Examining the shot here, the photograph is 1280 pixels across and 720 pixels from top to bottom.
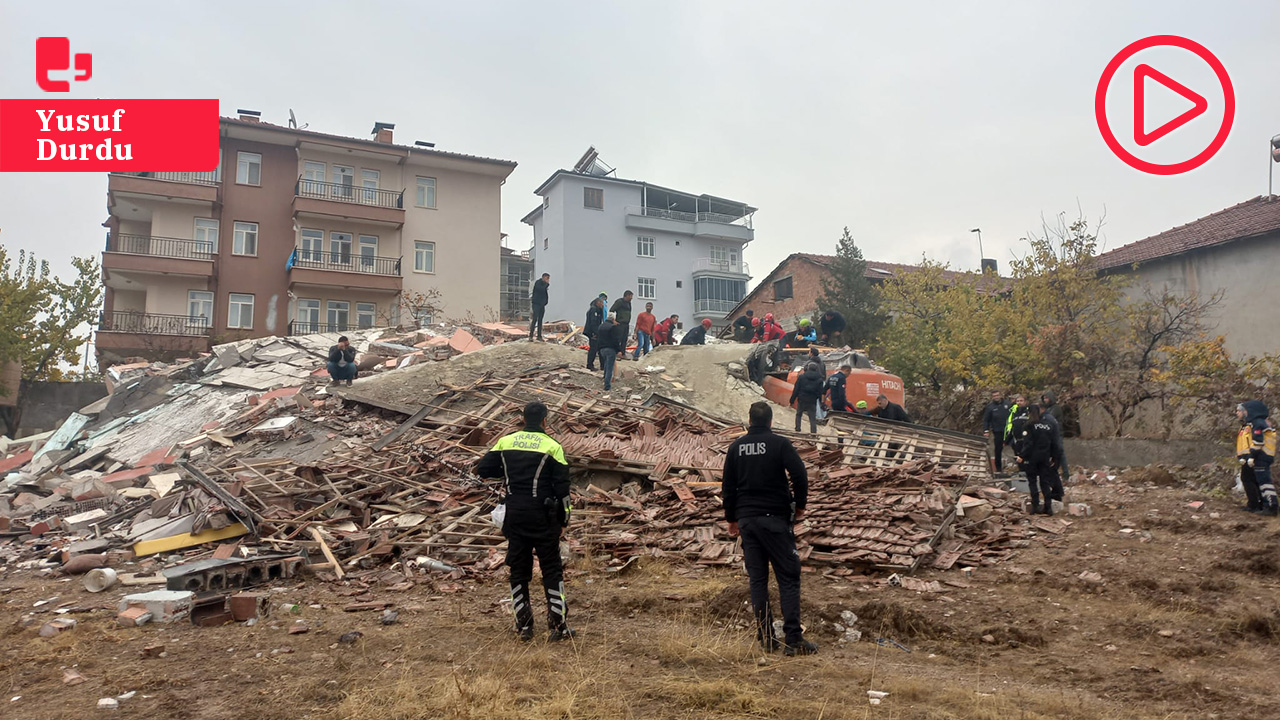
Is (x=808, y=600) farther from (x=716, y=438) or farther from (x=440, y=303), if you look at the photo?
(x=440, y=303)

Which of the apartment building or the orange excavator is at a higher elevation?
the apartment building

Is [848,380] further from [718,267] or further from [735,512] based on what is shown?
[718,267]

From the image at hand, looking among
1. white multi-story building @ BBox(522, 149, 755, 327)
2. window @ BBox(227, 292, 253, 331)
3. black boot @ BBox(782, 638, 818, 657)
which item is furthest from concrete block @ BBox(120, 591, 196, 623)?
white multi-story building @ BBox(522, 149, 755, 327)

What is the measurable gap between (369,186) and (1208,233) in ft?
104

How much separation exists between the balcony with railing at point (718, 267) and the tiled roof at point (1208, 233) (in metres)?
26.4

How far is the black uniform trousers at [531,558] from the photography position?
5613 millimetres

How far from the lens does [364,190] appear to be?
32938mm

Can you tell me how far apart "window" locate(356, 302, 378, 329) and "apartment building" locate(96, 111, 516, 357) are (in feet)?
0.20

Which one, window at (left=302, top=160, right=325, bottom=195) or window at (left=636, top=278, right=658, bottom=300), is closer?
window at (left=302, top=160, right=325, bottom=195)

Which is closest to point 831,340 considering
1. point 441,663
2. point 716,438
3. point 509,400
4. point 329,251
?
point 716,438

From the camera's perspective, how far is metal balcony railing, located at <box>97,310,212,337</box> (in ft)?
94.1

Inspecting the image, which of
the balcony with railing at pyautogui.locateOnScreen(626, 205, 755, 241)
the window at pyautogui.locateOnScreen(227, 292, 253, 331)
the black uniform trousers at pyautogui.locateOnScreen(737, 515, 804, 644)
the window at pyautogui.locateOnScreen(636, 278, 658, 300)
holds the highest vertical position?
the balcony with railing at pyautogui.locateOnScreen(626, 205, 755, 241)

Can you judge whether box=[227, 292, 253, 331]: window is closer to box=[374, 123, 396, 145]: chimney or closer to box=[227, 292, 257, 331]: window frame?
box=[227, 292, 257, 331]: window frame

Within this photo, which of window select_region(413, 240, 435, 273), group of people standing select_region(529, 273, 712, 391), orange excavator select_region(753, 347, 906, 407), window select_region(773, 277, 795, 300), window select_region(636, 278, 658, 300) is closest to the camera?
orange excavator select_region(753, 347, 906, 407)
